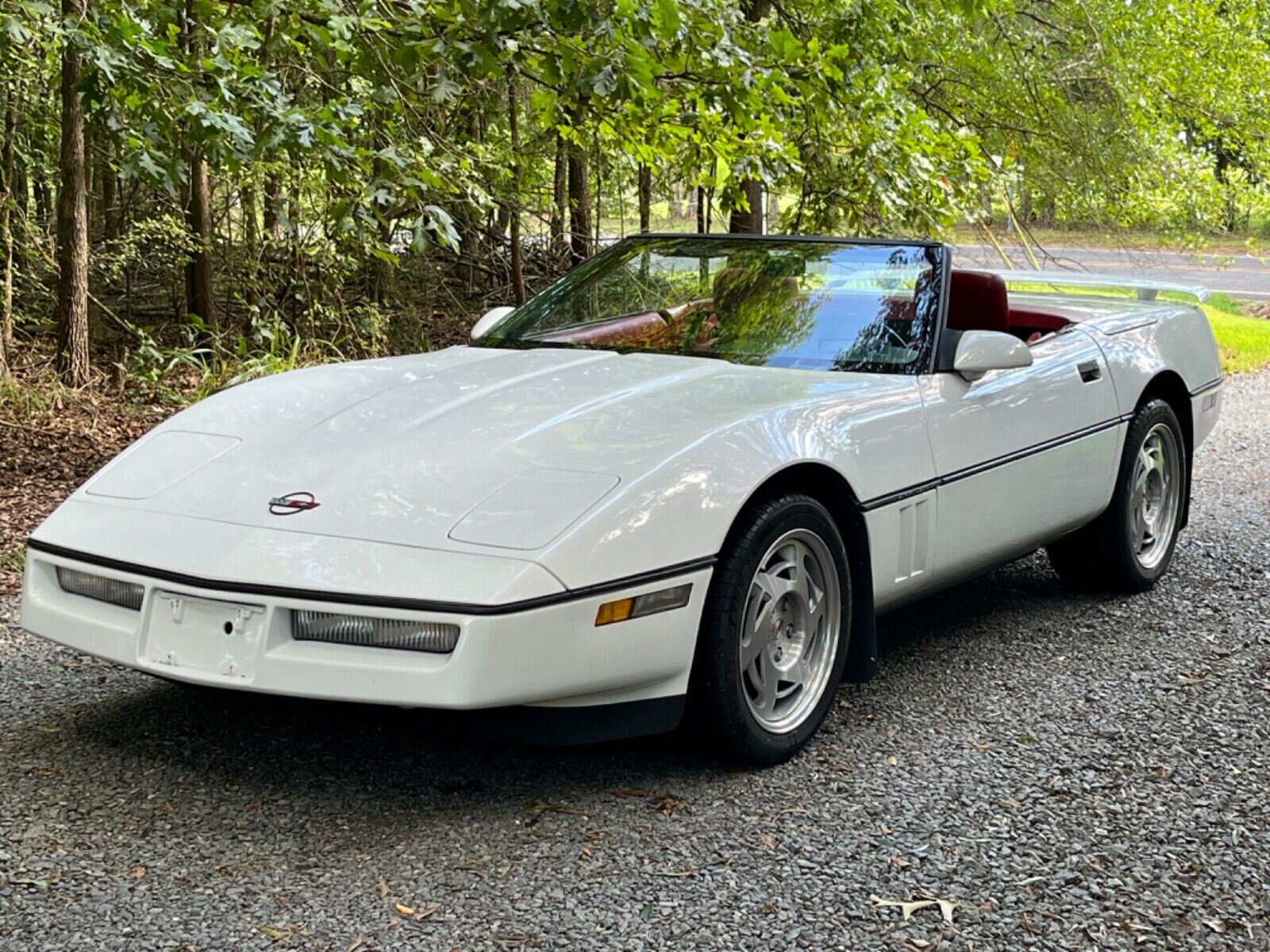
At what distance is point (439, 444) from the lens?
138 inches

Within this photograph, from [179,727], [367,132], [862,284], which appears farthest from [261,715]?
[367,132]

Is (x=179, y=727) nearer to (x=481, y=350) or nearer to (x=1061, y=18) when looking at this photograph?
(x=481, y=350)

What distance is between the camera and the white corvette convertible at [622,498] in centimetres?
302

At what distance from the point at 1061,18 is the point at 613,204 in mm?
6688

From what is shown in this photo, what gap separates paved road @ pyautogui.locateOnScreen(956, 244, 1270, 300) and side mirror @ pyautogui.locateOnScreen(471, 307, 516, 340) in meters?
14.0

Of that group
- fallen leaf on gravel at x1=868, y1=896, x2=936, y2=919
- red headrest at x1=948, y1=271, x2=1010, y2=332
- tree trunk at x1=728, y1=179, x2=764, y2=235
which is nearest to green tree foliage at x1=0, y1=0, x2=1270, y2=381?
tree trunk at x1=728, y1=179, x2=764, y2=235

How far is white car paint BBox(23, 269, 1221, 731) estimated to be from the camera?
2992 millimetres

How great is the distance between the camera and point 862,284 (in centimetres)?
443

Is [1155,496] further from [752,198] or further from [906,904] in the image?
[752,198]

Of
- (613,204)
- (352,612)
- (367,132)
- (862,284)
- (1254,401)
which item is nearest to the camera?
(352,612)

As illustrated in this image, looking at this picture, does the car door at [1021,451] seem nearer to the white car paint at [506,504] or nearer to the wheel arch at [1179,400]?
the white car paint at [506,504]

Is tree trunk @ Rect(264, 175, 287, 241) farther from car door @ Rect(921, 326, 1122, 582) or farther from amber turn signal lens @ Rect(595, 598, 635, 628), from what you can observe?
amber turn signal lens @ Rect(595, 598, 635, 628)

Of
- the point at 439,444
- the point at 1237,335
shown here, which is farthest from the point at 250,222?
the point at 1237,335

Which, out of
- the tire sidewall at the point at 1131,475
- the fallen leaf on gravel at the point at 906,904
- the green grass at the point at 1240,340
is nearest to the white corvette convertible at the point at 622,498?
the tire sidewall at the point at 1131,475
